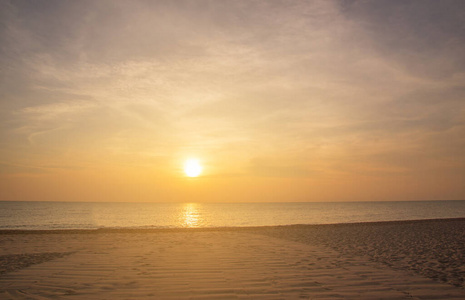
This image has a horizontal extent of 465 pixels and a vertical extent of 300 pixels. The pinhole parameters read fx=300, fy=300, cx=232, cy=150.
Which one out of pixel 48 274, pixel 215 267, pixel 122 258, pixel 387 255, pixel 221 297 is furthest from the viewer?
pixel 387 255

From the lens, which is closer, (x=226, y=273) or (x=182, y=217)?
(x=226, y=273)

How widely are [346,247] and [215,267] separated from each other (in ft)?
23.6

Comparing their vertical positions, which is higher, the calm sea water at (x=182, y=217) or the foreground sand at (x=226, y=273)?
the foreground sand at (x=226, y=273)

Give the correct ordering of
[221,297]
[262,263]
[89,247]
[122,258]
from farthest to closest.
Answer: [89,247] < [122,258] < [262,263] < [221,297]

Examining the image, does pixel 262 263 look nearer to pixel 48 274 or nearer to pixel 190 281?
pixel 190 281

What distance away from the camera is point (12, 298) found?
6.14 meters

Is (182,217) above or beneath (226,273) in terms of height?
beneath

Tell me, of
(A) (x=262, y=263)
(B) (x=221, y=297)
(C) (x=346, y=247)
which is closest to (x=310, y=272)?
(A) (x=262, y=263)

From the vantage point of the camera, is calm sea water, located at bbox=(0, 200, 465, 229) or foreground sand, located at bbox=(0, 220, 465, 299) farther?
calm sea water, located at bbox=(0, 200, 465, 229)

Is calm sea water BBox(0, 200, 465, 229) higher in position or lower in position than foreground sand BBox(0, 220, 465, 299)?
lower

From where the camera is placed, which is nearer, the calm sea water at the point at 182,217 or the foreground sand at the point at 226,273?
the foreground sand at the point at 226,273

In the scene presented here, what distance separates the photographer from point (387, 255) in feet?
37.0

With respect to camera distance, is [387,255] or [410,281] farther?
[387,255]

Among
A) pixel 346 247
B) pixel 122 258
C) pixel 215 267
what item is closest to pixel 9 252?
pixel 122 258
